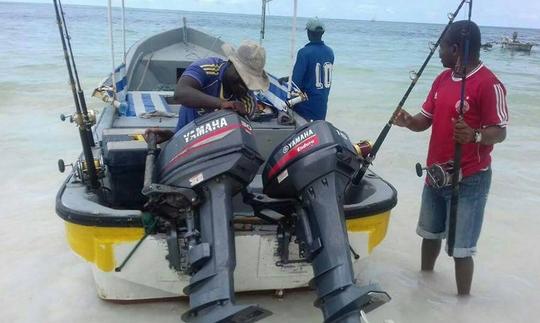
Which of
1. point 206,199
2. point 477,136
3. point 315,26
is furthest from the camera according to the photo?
point 315,26

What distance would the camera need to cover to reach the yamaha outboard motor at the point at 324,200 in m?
2.06

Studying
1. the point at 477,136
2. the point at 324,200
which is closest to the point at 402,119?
the point at 477,136

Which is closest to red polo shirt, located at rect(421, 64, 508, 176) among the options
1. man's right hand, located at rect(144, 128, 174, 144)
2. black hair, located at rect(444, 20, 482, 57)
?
black hair, located at rect(444, 20, 482, 57)

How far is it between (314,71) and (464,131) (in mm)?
2564

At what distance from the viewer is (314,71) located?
16.8 feet

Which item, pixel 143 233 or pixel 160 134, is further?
pixel 160 134

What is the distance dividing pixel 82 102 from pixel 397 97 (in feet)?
36.4

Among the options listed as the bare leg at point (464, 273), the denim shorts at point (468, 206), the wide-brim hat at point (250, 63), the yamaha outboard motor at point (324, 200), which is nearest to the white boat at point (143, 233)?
the yamaha outboard motor at point (324, 200)

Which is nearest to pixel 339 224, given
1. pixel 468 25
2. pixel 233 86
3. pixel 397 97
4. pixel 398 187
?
pixel 233 86

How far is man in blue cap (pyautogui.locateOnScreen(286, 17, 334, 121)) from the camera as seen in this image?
5.08 meters

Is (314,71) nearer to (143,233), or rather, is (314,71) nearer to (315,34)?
(315,34)

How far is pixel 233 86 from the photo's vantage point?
2.97 meters

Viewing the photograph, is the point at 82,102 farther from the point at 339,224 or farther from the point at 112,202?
the point at 339,224

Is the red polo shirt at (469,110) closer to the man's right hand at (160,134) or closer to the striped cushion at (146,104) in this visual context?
the man's right hand at (160,134)
